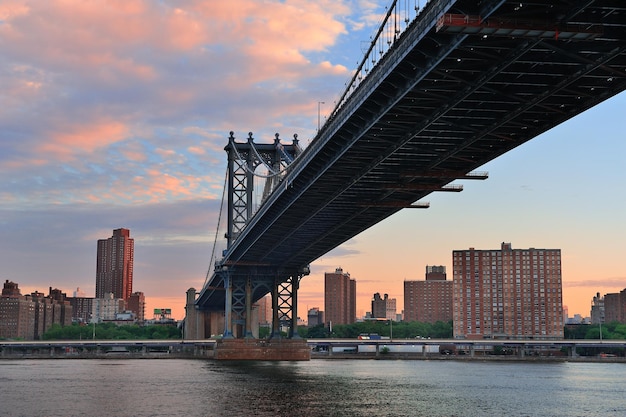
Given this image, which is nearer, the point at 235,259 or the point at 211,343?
the point at 235,259

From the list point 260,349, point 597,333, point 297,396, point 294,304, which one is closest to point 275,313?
point 294,304

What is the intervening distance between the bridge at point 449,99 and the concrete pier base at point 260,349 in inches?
1414

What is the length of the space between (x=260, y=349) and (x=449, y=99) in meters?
75.7

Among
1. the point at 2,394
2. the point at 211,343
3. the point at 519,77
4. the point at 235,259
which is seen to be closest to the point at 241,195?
the point at 235,259

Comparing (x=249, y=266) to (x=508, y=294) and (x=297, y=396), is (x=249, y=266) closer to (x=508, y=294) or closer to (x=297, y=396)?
(x=297, y=396)

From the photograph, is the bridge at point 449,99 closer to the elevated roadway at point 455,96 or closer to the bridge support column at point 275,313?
the elevated roadway at point 455,96

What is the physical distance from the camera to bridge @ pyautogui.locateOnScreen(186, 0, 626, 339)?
97.6ft

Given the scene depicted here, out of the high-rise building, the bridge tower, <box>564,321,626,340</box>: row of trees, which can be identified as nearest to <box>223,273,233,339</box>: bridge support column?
the bridge tower

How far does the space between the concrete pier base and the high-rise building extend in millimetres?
76987

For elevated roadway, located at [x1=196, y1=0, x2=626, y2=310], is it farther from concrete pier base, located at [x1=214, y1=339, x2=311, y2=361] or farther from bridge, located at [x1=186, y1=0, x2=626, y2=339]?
concrete pier base, located at [x1=214, y1=339, x2=311, y2=361]

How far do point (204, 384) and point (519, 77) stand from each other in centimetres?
4045

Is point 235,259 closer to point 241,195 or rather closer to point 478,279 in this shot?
point 241,195

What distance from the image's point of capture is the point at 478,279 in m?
185

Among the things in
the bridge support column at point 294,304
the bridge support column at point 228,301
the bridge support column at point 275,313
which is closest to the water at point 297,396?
the bridge support column at point 228,301
